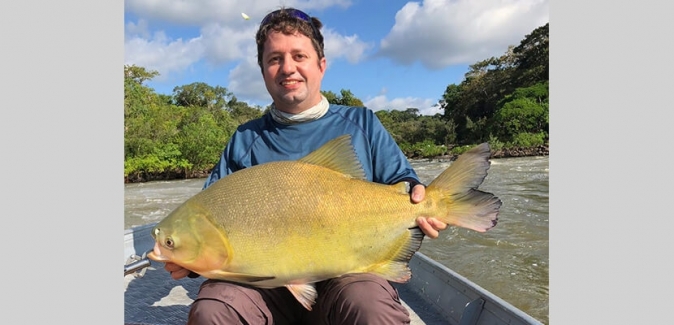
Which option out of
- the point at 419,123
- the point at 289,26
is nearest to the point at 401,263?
the point at 289,26

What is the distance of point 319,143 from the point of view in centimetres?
242

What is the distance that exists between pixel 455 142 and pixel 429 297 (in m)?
58.4

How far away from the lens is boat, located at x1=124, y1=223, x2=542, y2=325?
2861mm

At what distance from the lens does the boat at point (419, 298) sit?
2861mm

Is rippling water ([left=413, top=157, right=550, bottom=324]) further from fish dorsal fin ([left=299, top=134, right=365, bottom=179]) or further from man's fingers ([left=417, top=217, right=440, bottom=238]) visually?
fish dorsal fin ([left=299, top=134, right=365, bottom=179])

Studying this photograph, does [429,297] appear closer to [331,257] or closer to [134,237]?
[331,257]

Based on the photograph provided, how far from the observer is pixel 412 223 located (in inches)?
74.7

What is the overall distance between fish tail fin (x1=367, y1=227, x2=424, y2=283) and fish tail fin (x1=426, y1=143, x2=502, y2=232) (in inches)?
→ 5.1

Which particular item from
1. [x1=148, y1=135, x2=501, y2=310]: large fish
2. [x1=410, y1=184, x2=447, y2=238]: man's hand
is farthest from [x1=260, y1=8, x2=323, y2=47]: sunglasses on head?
[x1=410, y1=184, x2=447, y2=238]: man's hand

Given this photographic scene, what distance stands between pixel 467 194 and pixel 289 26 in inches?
46.7

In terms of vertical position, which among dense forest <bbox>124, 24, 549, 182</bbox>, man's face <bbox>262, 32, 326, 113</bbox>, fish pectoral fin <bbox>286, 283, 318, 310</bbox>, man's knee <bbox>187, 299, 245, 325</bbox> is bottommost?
man's knee <bbox>187, 299, 245, 325</bbox>

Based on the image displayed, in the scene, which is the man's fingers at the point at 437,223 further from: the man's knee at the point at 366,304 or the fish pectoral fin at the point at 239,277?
the fish pectoral fin at the point at 239,277

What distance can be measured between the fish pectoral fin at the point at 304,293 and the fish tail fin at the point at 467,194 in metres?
0.58

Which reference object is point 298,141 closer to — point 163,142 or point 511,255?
point 511,255
